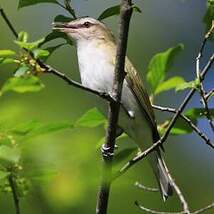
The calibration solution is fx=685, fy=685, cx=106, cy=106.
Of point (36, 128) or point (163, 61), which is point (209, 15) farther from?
point (36, 128)

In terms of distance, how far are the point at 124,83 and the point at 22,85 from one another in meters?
2.60

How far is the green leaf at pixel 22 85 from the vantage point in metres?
1.64

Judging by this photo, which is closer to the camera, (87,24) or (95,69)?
(95,69)

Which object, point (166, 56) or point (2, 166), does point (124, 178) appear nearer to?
point (2, 166)

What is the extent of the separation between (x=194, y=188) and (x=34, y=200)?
2.52m

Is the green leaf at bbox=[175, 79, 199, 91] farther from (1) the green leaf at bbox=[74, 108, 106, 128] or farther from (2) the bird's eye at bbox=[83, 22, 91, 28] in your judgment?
(2) the bird's eye at bbox=[83, 22, 91, 28]

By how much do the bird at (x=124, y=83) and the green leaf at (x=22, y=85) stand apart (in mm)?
2191

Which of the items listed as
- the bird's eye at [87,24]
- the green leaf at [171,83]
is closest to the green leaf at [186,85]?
the green leaf at [171,83]

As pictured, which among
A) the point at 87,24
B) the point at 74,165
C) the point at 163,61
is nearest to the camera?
the point at 74,165

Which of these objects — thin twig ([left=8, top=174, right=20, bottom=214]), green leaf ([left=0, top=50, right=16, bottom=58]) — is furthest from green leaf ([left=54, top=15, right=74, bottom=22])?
A: thin twig ([left=8, top=174, right=20, bottom=214])

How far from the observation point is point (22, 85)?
1.65m

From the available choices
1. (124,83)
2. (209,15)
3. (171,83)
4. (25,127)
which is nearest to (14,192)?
(25,127)

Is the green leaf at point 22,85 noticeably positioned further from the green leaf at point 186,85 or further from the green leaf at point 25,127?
the green leaf at point 186,85

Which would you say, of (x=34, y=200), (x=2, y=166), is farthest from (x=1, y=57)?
(x=34, y=200)
